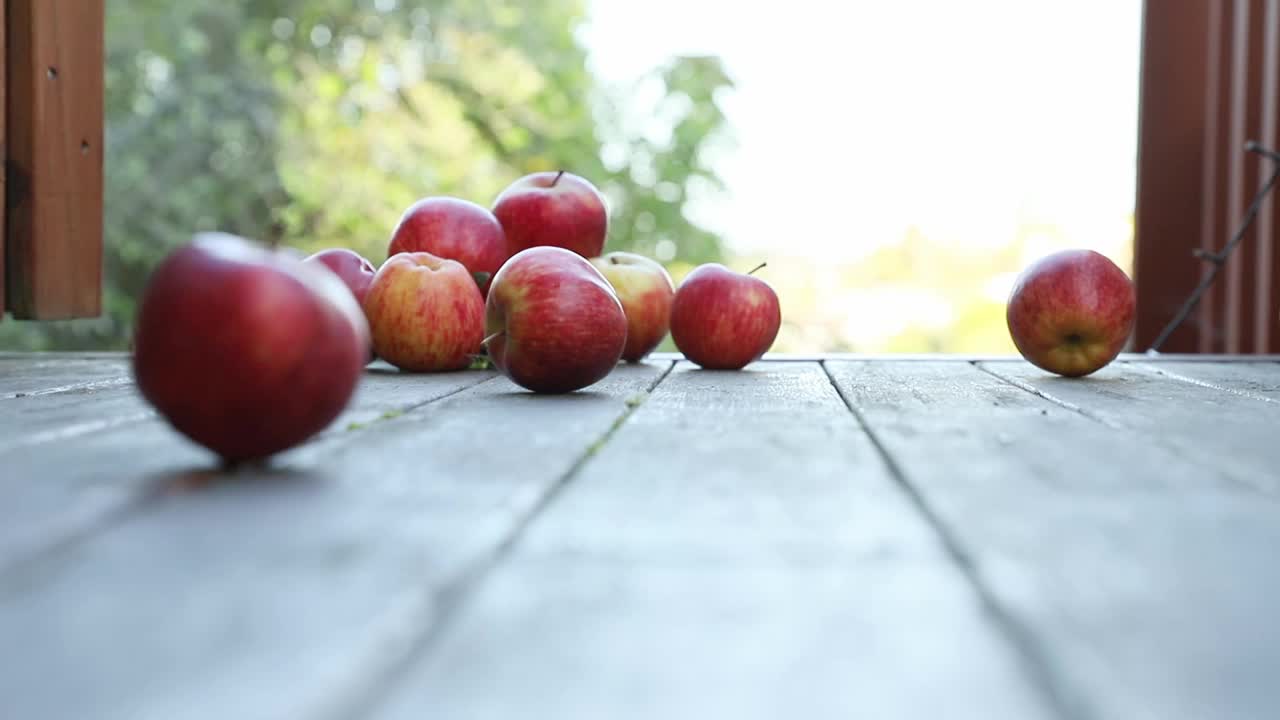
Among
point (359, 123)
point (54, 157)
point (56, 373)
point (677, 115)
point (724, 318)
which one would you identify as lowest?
point (56, 373)

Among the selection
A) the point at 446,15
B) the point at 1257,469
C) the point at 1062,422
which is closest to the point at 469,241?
the point at 1062,422

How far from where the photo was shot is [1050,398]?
5.90 ft

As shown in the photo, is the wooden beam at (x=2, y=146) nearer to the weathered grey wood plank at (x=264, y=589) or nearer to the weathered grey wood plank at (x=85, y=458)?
the weathered grey wood plank at (x=85, y=458)

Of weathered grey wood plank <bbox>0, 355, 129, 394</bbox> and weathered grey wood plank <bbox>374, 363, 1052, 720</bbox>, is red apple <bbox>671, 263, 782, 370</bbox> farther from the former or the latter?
weathered grey wood plank <bbox>374, 363, 1052, 720</bbox>

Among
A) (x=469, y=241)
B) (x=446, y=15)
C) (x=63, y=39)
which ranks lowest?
(x=469, y=241)

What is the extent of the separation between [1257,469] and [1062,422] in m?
0.35

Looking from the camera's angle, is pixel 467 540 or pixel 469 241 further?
pixel 469 241

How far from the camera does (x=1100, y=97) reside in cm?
988

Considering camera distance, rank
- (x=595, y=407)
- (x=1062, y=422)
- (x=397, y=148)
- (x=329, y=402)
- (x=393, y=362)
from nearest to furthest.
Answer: (x=329, y=402)
(x=1062, y=422)
(x=595, y=407)
(x=393, y=362)
(x=397, y=148)

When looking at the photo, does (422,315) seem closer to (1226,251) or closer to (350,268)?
(350,268)

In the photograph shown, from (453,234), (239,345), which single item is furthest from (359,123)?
(239,345)

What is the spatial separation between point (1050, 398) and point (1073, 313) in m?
0.45

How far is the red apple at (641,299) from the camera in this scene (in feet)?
A: 8.30

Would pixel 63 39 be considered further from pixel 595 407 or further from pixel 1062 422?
pixel 1062 422
